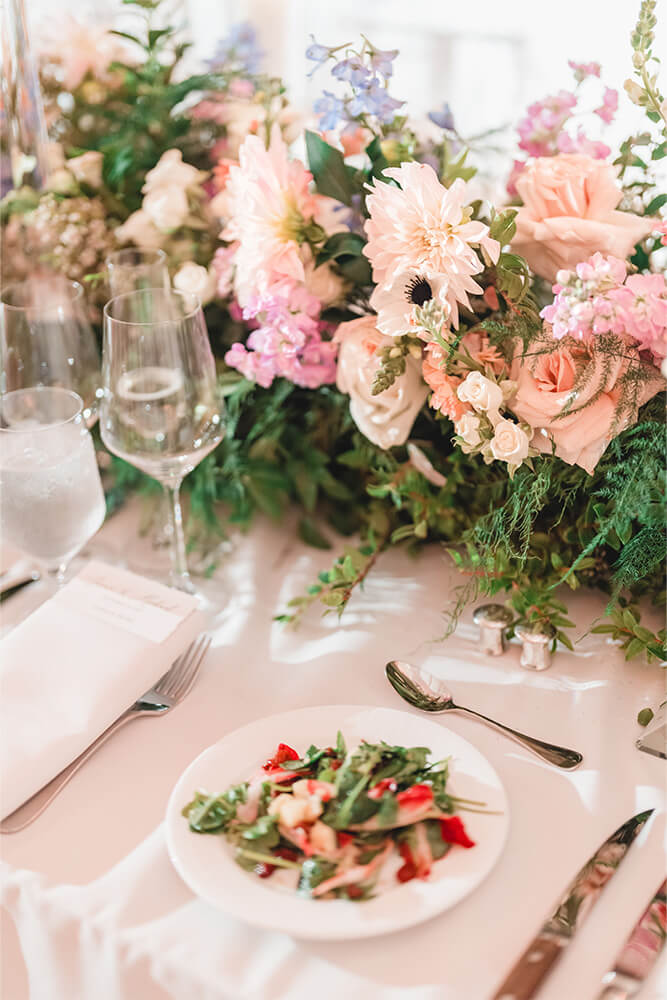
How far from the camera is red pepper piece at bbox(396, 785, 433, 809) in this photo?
→ 2.22 ft

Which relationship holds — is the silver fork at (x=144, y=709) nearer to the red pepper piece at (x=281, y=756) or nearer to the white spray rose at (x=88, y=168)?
the red pepper piece at (x=281, y=756)

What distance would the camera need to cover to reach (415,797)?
26.7 inches

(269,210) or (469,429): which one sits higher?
(269,210)

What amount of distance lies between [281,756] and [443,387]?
14.2 inches

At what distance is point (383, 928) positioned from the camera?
62 cm

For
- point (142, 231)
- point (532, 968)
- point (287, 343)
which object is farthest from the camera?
point (142, 231)

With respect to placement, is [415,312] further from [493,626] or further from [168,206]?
[168,206]

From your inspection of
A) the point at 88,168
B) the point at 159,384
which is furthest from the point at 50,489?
the point at 88,168

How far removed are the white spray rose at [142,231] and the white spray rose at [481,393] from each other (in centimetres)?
56

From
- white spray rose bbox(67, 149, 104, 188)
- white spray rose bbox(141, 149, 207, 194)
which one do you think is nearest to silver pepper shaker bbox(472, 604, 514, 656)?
white spray rose bbox(141, 149, 207, 194)

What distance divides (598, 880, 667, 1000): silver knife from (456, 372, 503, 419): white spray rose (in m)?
0.41

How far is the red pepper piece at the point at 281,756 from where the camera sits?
0.75m

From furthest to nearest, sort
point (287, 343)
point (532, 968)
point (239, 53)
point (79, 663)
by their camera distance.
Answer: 1. point (239, 53)
2. point (287, 343)
3. point (79, 663)
4. point (532, 968)

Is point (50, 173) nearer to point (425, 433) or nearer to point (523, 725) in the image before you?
point (425, 433)
